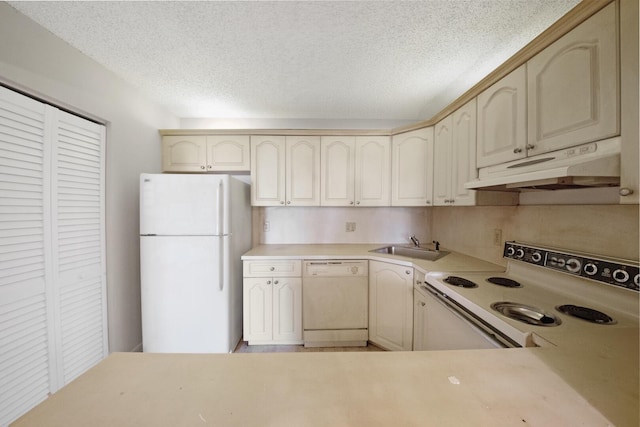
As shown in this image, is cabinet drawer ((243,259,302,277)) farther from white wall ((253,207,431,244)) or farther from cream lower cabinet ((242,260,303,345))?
white wall ((253,207,431,244))

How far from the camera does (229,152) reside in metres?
2.21

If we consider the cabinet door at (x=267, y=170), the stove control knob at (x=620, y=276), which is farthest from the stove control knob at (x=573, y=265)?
the cabinet door at (x=267, y=170)

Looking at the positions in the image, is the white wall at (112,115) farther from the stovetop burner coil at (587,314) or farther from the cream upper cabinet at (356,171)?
the stovetop burner coil at (587,314)

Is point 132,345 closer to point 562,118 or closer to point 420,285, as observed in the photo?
point 420,285

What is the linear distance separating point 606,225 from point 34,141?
3006 mm

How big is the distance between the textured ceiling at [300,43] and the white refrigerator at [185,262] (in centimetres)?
80

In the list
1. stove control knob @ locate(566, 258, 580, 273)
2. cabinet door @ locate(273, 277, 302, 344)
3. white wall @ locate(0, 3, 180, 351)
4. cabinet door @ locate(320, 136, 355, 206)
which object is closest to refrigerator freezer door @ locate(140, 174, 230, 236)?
white wall @ locate(0, 3, 180, 351)

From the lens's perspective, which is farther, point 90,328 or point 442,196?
point 442,196

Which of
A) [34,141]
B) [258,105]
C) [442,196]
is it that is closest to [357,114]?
[258,105]

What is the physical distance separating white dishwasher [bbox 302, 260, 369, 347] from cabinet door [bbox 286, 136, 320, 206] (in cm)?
68

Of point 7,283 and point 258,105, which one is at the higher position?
point 258,105

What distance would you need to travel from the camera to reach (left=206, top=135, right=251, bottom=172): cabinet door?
2201 mm

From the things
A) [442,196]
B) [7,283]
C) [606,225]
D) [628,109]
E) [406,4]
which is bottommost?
[7,283]

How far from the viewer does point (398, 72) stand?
161 centimetres
